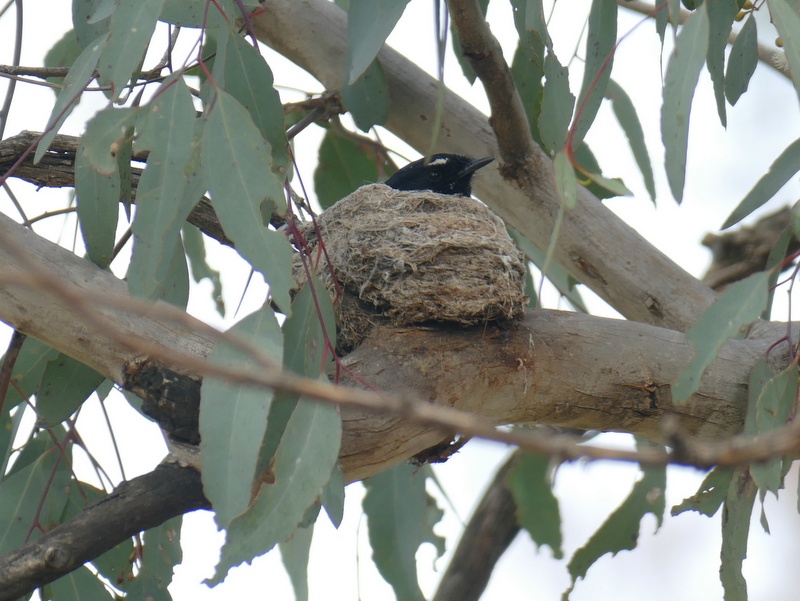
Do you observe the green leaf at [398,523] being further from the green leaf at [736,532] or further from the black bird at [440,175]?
the black bird at [440,175]

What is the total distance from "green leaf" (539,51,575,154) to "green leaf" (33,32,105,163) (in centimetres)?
114

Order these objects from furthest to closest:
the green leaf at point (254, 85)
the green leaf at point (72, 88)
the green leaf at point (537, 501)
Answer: the green leaf at point (537, 501) → the green leaf at point (254, 85) → the green leaf at point (72, 88)

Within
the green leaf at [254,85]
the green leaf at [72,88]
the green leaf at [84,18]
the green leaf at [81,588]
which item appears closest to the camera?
the green leaf at [72,88]

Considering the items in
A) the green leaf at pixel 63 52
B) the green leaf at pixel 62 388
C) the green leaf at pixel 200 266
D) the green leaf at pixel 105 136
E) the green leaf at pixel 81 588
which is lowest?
the green leaf at pixel 81 588

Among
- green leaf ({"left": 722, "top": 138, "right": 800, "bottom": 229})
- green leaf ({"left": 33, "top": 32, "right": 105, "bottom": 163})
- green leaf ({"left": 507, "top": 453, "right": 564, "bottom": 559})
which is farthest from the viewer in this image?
green leaf ({"left": 507, "top": 453, "right": 564, "bottom": 559})

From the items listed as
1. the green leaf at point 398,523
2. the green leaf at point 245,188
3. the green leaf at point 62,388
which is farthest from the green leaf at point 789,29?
the green leaf at point 62,388

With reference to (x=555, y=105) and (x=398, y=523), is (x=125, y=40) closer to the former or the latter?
(x=555, y=105)

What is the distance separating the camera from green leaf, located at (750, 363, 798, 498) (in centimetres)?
210

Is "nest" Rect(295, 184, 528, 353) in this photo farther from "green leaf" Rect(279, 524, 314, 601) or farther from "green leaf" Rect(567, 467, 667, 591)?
"green leaf" Rect(567, 467, 667, 591)

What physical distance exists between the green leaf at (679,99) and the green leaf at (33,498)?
6.31ft

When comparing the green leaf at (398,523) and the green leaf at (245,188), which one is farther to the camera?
the green leaf at (398,523)

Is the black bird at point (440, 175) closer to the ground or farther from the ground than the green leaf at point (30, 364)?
farther from the ground

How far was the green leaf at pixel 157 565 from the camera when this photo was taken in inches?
102

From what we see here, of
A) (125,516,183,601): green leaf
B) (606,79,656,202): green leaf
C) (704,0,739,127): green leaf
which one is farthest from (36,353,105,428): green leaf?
(606,79,656,202): green leaf
